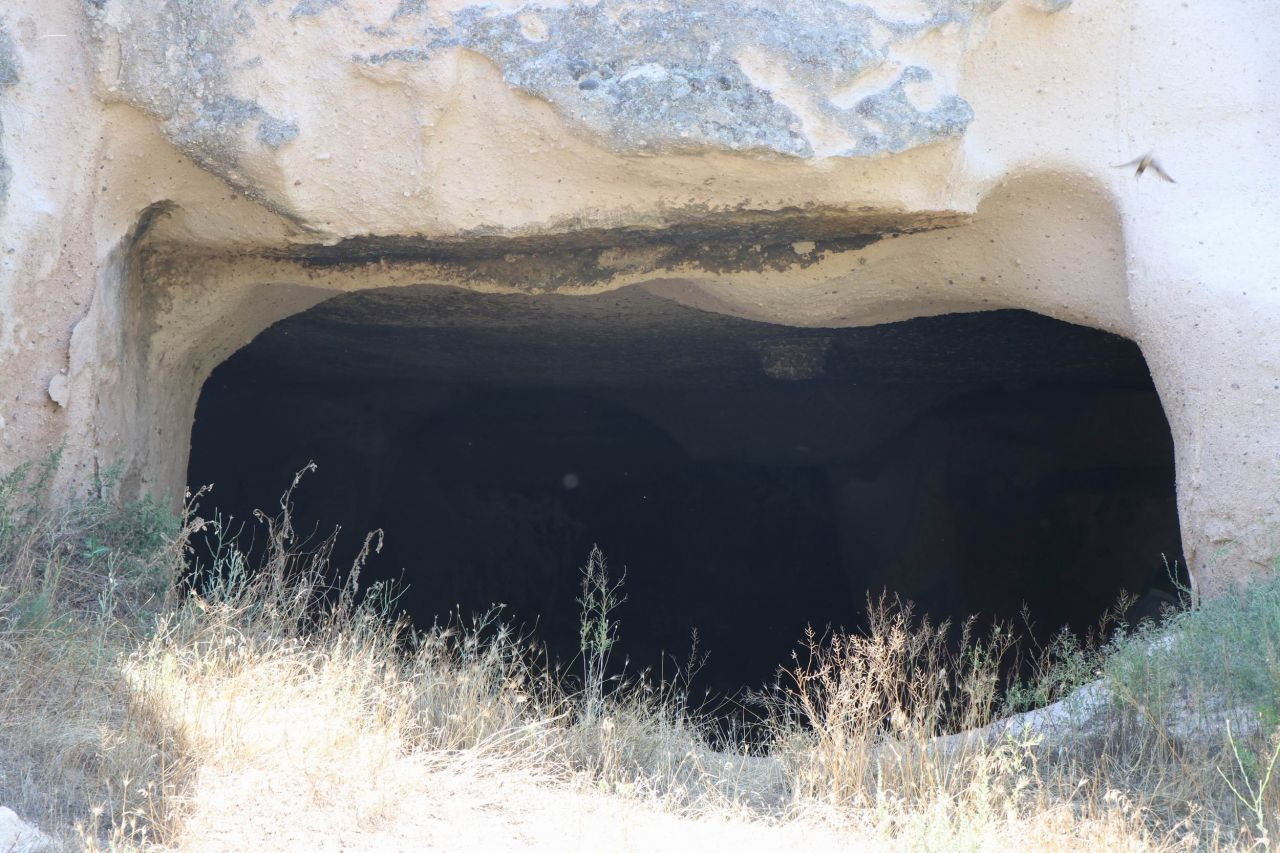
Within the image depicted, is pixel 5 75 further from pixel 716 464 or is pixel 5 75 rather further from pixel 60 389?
pixel 716 464

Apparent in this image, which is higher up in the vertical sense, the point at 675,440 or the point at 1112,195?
the point at 1112,195

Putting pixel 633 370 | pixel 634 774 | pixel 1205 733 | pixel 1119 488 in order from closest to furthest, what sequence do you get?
pixel 1205 733 → pixel 634 774 → pixel 633 370 → pixel 1119 488

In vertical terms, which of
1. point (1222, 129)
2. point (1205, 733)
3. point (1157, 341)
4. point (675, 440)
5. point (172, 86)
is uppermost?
point (1222, 129)

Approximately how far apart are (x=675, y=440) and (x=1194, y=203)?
15.7 ft

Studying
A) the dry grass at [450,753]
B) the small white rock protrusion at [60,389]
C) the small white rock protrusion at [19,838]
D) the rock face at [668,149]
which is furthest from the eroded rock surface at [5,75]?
the small white rock protrusion at [19,838]

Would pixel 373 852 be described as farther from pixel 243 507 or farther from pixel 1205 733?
pixel 243 507

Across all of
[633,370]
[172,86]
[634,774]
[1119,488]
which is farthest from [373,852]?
[1119,488]

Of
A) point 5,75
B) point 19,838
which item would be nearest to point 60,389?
point 5,75

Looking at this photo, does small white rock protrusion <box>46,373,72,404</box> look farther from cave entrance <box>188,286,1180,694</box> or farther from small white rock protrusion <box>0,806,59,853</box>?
cave entrance <box>188,286,1180,694</box>

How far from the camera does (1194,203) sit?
3309 millimetres

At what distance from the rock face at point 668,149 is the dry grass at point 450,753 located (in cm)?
51

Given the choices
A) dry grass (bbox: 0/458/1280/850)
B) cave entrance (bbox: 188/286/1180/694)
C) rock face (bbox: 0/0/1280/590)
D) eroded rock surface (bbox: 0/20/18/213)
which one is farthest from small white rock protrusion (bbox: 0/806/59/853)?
cave entrance (bbox: 188/286/1180/694)

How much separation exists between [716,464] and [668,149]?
16.8 feet

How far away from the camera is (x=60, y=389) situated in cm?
336
